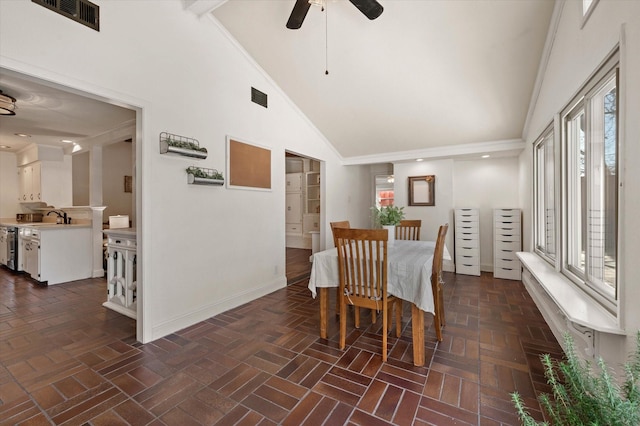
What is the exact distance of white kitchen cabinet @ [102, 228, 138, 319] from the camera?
109 inches

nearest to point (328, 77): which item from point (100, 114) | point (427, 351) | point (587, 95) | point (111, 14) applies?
point (111, 14)

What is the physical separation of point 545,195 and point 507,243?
1448 millimetres

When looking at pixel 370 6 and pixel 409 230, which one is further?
pixel 409 230

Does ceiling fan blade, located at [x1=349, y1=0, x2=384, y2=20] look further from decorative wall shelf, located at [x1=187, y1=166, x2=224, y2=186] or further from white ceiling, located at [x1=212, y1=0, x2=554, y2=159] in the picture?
decorative wall shelf, located at [x1=187, y1=166, x2=224, y2=186]

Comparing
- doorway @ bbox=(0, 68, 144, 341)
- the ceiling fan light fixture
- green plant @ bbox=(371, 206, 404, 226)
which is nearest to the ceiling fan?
doorway @ bbox=(0, 68, 144, 341)

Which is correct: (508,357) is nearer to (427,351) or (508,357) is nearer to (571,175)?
(427,351)

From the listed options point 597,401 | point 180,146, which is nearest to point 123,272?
point 180,146

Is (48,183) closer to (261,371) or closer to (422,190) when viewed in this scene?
(261,371)

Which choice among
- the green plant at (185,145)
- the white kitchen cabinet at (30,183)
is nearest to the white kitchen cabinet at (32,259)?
the white kitchen cabinet at (30,183)

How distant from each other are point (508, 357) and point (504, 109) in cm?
299

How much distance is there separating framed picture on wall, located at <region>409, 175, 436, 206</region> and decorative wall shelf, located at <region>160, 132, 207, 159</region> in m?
3.91

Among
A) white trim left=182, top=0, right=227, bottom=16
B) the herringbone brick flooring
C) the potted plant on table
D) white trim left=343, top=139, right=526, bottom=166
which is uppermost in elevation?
white trim left=182, top=0, right=227, bottom=16

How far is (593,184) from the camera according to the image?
6.10 ft

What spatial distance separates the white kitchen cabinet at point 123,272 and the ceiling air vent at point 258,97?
2109 millimetres
